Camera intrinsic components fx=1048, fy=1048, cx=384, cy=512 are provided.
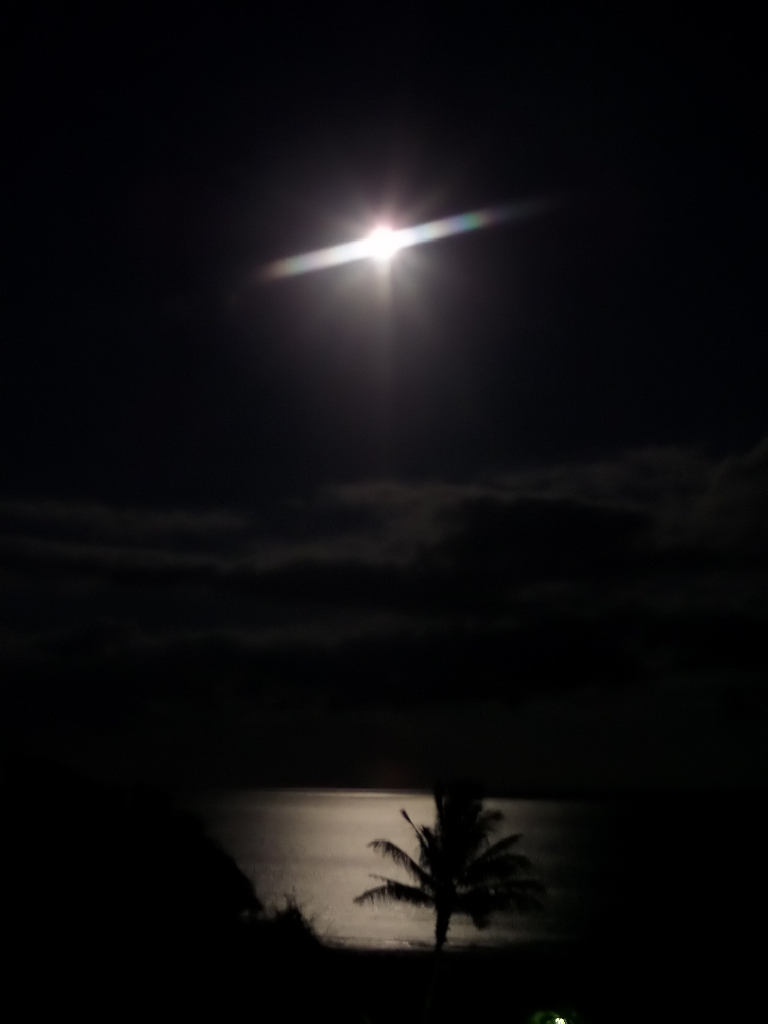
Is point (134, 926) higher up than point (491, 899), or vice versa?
point (491, 899)

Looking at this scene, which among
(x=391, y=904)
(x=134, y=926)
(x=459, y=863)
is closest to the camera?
(x=134, y=926)

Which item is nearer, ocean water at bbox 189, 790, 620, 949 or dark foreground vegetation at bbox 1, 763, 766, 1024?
dark foreground vegetation at bbox 1, 763, 766, 1024

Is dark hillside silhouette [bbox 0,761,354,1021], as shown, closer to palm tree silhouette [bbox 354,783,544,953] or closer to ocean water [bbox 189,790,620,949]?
palm tree silhouette [bbox 354,783,544,953]

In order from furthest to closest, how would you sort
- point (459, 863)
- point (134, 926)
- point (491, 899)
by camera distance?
point (459, 863) < point (491, 899) < point (134, 926)

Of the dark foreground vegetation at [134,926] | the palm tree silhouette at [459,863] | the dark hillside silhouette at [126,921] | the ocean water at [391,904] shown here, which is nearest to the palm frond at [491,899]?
the palm tree silhouette at [459,863]

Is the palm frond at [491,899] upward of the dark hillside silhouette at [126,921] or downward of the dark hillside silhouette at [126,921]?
upward

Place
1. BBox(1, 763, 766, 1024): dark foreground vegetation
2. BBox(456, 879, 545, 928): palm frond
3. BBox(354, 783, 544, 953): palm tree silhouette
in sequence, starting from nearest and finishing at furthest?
BBox(1, 763, 766, 1024): dark foreground vegetation
BBox(456, 879, 545, 928): palm frond
BBox(354, 783, 544, 953): palm tree silhouette

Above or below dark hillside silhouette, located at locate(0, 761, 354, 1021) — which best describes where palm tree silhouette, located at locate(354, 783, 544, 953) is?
above

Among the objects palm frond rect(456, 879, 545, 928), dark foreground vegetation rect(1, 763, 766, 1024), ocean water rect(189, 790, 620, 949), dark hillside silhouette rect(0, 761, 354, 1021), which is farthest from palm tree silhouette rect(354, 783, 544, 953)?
ocean water rect(189, 790, 620, 949)

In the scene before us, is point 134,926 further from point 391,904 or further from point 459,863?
point 391,904

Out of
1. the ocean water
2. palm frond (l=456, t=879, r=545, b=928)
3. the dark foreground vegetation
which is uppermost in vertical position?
the ocean water

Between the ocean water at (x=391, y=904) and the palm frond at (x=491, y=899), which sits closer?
the palm frond at (x=491, y=899)

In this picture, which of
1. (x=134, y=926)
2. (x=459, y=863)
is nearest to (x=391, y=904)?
(x=459, y=863)

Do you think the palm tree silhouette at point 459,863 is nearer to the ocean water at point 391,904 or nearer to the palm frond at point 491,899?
the palm frond at point 491,899
